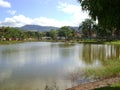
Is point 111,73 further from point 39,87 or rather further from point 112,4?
point 112,4

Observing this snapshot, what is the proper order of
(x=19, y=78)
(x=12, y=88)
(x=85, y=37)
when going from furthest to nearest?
1. (x=85, y=37)
2. (x=19, y=78)
3. (x=12, y=88)

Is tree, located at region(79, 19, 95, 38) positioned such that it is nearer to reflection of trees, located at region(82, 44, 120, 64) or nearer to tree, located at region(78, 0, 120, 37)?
reflection of trees, located at region(82, 44, 120, 64)

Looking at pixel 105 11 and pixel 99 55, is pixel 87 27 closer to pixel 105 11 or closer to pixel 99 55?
pixel 99 55

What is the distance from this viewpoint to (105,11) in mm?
14945

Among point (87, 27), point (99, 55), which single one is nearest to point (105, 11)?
point (99, 55)

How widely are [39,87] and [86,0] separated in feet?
31.1

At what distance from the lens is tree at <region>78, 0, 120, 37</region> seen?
47.1 feet

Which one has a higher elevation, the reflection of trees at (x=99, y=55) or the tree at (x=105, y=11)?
the tree at (x=105, y=11)

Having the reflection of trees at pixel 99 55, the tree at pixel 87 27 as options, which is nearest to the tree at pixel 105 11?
the reflection of trees at pixel 99 55

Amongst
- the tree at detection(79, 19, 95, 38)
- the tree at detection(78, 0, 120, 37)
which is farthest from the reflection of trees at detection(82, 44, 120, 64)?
the tree at detection(79, 19, 95, 38)

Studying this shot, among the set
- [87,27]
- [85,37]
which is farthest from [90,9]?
[85,37]

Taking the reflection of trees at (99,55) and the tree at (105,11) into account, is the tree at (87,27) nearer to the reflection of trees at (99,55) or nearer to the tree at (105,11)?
the reflection of trees at (99,55)

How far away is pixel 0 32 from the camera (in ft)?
586

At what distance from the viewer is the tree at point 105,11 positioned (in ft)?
47.1
